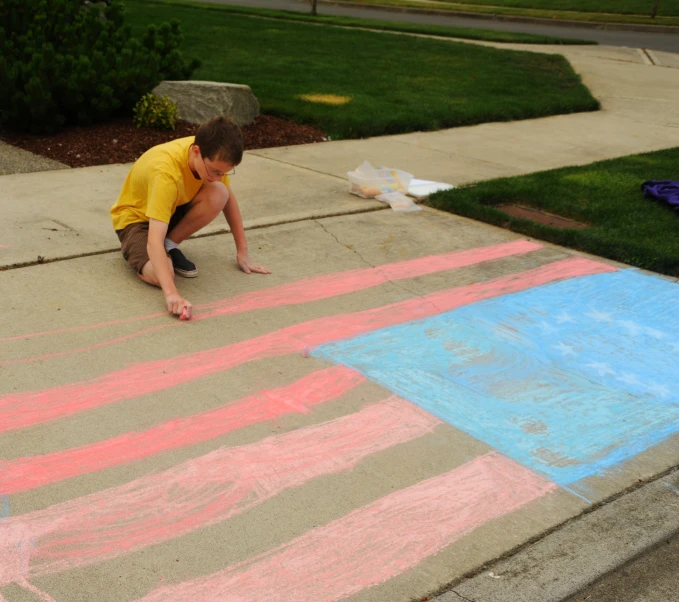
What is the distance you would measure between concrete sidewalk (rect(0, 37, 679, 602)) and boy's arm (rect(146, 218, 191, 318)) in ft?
0.32

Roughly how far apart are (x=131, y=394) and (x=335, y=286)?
5.31 ft

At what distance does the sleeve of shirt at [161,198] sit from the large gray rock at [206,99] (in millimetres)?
4181

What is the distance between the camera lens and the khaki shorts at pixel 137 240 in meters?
4.62

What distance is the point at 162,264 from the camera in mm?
4324

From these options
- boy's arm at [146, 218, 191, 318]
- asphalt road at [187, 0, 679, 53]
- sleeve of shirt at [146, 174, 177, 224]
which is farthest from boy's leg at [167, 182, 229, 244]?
asphalt road at [187, 0, 679, 53]

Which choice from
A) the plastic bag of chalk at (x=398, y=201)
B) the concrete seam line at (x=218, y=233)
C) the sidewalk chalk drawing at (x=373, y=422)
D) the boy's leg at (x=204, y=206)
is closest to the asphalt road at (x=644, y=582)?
the sidewalk chalk drawing at (x=373, y=422)

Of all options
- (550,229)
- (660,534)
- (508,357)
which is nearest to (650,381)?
(508,357)

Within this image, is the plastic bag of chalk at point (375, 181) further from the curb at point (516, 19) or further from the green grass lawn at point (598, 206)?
the curb at point (516, 19)

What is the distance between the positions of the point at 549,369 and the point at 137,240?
2.23 m

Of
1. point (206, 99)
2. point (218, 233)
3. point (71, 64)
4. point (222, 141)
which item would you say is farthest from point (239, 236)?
point (206, 99)

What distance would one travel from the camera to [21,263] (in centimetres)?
480

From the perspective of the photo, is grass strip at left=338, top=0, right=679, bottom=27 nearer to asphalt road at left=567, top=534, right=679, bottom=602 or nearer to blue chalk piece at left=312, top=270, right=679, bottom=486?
blue chalk piece at left=312, top=270, right=679, bottom=486

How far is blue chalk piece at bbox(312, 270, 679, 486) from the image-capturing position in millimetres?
3523

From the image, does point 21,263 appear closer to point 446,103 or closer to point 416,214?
point 416,214
